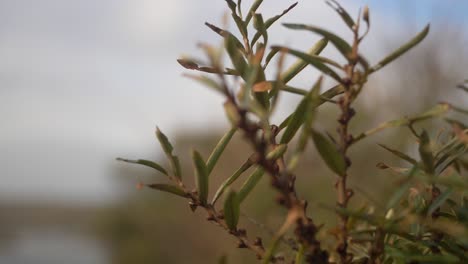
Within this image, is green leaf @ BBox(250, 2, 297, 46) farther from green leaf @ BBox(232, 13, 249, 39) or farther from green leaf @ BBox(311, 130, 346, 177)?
green leaf @ BBox(311, 130, 346, 177)

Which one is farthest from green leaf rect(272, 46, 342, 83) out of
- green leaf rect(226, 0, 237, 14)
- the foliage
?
green leaf rect(226, 0, 237, 14)

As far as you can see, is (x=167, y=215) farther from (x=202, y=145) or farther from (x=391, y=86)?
(x=391, y=86)

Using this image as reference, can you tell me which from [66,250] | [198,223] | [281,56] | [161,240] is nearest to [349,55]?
[281,56]

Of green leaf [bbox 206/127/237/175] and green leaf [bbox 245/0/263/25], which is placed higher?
green leaf [bbox 245/0/263/25]

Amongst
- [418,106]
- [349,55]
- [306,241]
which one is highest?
[418,106]

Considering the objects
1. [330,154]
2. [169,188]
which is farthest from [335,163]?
[169,188]

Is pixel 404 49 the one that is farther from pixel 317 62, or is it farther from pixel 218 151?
pixel 218 151
